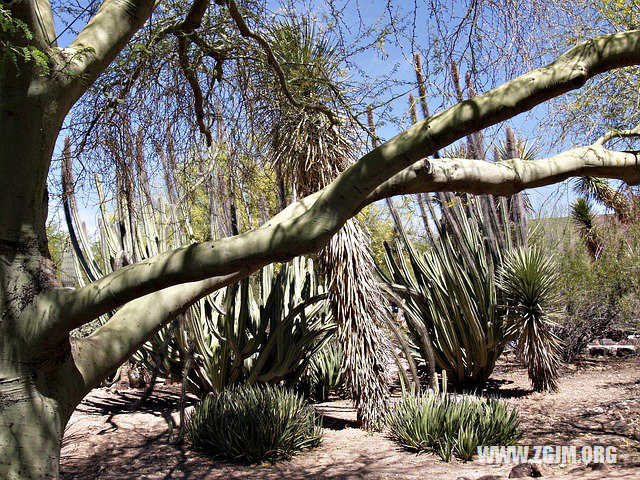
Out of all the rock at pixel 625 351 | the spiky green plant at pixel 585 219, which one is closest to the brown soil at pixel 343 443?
the rock at pixel 625 351

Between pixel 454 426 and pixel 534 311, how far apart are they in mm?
3561

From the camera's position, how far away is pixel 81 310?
279 cm

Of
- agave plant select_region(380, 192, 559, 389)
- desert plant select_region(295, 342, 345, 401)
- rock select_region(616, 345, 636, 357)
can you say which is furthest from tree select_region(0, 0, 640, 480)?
rock select_region(616, 345, 636, 357)

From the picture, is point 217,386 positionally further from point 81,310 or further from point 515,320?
point 81,310

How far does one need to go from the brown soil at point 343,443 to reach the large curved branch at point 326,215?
12.3ft

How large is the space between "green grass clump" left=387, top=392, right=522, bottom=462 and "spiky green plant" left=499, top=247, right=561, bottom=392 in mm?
2858

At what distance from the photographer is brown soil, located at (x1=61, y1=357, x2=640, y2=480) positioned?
6.20 metres

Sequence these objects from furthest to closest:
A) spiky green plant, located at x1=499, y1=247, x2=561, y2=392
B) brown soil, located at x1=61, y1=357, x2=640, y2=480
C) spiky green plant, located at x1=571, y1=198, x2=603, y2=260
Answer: spiky green plant, located at x1=571, y1=198, x2=603, y2=260 < spiky green plant, located at x1=499, y1=247, x2=561, y2=392 < brown soil, located at x1=61, y1=357, x2=640, y2=480

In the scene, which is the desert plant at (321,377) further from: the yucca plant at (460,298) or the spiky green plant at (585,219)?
the spiky green plant at (585,219)

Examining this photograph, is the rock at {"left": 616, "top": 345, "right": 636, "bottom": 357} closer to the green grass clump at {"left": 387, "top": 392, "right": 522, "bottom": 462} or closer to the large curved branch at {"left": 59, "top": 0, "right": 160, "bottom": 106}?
the green grass clump at {"left": 387, "top": 392, "right": 522, "bottom": 462}

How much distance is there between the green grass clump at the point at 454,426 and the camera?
6.64m

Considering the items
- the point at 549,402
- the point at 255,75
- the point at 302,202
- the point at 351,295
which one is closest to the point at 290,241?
the point at 302,202

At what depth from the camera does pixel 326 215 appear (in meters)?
2.73

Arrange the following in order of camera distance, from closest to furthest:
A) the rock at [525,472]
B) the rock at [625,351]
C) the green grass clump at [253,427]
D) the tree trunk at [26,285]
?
1. the tree trunk at [26,285]
2. the rock at [525,472]
3. the green grass clump at [253,427]
4. the rock at [625,351]
